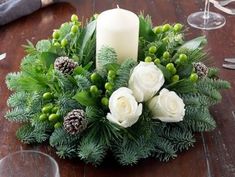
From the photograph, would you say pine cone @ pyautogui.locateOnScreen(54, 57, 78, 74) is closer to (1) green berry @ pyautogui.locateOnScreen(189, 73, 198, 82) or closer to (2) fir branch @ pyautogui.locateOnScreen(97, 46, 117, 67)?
(2) fir branch @ pyautogui.locateOnScreen(97, 46, 117, 67)

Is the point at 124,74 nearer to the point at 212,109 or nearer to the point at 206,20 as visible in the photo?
the point at 212,109

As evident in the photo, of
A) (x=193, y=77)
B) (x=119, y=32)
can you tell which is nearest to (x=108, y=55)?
(x=119, y=32)

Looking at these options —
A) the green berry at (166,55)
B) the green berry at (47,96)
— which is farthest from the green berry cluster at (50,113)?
the green berry at (166,55)

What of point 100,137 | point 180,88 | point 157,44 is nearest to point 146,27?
point 157,44

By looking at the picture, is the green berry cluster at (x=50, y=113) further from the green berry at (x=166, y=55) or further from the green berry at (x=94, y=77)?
the green berry at (x=166, y=55)

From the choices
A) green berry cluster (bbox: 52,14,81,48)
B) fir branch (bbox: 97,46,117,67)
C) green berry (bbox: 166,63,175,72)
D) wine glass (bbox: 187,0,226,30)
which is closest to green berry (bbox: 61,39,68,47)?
green berry cluster (bbox: 52,14,81,48)

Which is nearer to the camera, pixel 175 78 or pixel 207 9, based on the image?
pixel 175 78

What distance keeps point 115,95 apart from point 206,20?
651 mm

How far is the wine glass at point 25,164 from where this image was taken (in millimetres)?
796

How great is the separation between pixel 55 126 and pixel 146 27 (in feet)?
0.95

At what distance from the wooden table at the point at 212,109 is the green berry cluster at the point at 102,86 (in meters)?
0.11

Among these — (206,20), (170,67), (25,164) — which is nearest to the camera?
(25,164)

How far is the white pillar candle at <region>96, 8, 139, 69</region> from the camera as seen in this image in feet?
2.98

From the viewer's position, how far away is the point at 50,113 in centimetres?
89
